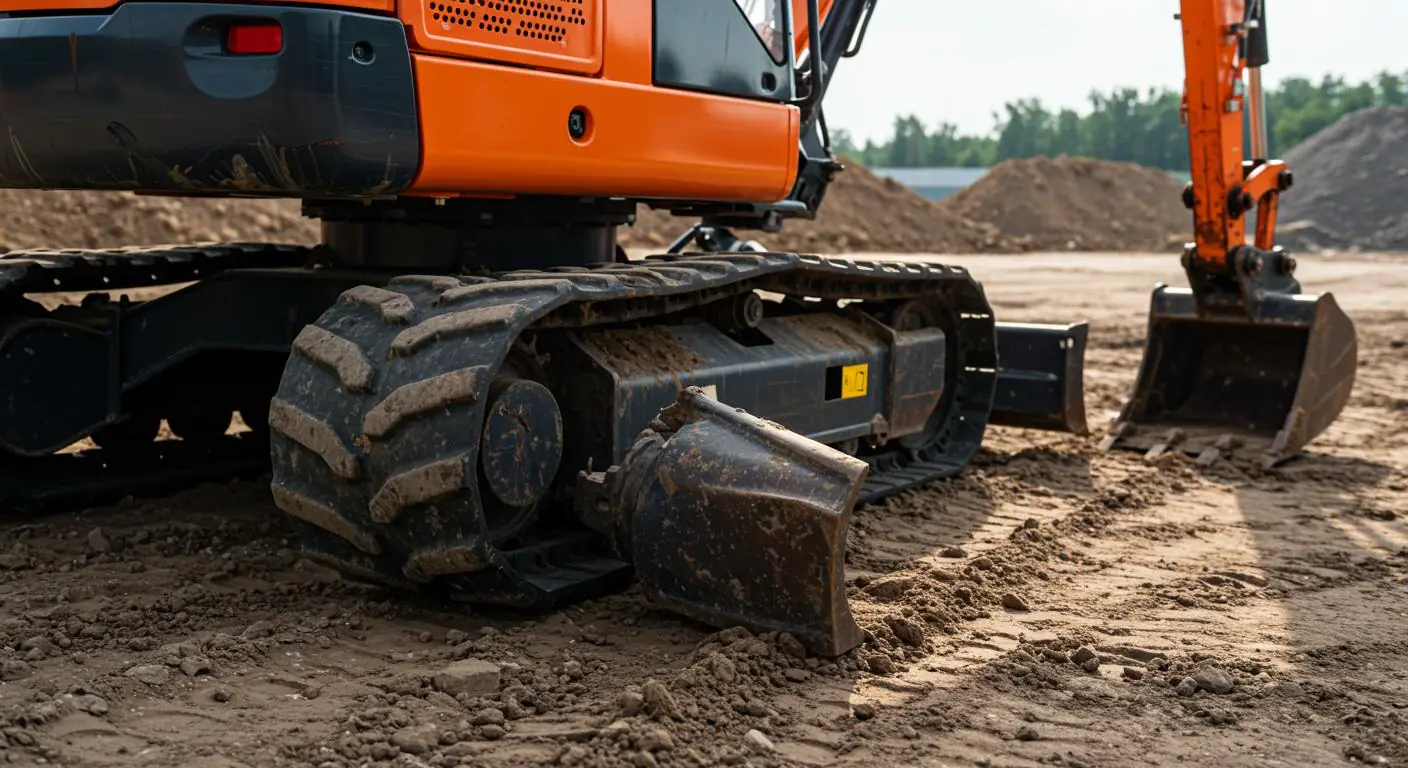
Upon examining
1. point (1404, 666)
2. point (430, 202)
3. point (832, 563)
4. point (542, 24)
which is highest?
point (542, 24)

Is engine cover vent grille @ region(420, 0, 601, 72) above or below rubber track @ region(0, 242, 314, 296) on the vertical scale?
above

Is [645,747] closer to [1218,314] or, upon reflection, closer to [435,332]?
[435,332]

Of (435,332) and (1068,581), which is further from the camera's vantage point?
(1068,581)

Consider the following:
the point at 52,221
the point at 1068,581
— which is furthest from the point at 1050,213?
the point at 1068,581

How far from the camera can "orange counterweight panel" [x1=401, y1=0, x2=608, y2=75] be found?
13.8 feet

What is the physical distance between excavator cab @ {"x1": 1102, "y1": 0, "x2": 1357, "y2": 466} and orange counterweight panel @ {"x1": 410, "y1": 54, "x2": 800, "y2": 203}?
2869mm

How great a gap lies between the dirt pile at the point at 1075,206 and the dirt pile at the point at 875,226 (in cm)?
235

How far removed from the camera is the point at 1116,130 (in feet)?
231

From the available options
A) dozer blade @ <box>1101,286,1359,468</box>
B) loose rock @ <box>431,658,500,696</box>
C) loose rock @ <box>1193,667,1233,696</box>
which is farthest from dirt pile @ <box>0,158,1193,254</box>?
loose rock @ <box>1193,667,1233,696</box>

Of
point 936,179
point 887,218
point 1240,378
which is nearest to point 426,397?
point 1240,378

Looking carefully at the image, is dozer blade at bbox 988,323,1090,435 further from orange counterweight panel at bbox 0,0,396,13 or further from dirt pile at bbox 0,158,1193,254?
dirt pile at bbox 0,158,1193,254

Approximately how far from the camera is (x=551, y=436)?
14.6 ft

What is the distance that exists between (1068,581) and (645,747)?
2.28 m

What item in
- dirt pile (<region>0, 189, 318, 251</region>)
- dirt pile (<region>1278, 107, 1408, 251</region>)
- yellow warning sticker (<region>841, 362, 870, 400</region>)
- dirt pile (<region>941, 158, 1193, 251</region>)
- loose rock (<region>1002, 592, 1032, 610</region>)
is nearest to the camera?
loose rock (<region>1002, 592, 1032, 610</region>)
